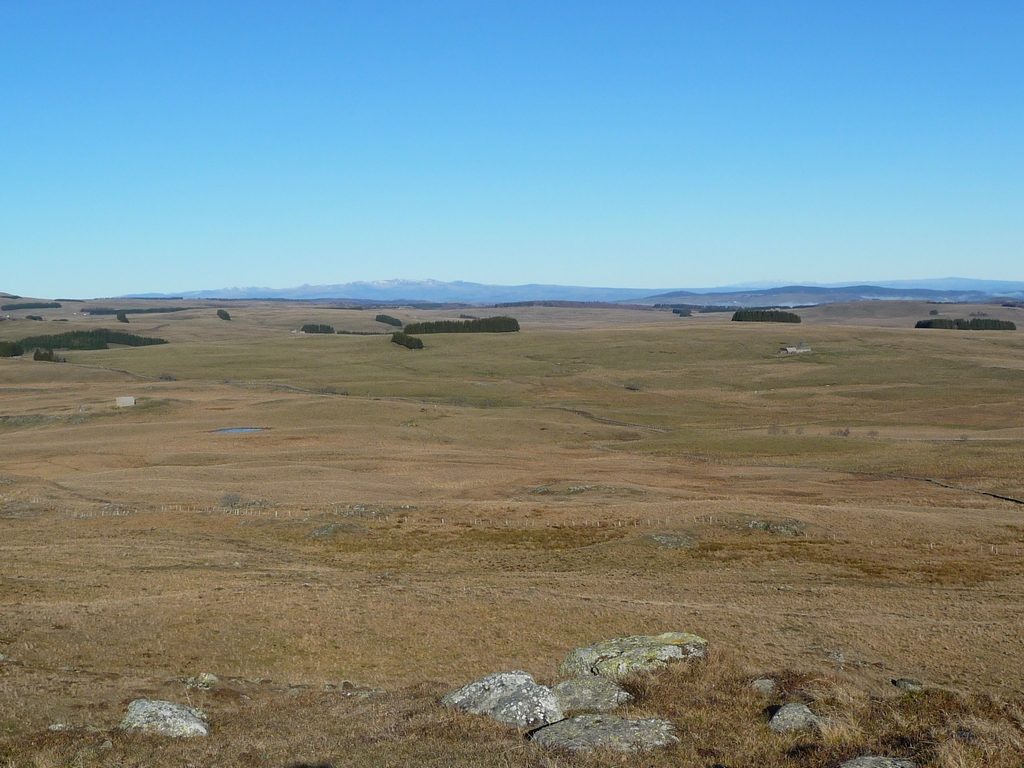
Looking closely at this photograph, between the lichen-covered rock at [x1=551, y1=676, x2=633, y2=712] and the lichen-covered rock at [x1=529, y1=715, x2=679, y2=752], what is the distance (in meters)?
0.90

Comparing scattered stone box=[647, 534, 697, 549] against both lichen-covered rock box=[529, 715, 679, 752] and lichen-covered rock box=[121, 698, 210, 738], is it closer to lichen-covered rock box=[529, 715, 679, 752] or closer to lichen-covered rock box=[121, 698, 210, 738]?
lichen-covered rock box=[529, 715, 679, 752]

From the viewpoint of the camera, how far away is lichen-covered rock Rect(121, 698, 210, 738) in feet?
53.7

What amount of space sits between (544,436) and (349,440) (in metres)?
18.1

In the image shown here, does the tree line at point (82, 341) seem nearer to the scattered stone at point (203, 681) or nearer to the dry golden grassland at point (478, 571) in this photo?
the dry golden grassland at point (478, 571)

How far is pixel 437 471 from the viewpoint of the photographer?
207 feet

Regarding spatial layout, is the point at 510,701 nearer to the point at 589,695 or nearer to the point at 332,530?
the point at 589,695

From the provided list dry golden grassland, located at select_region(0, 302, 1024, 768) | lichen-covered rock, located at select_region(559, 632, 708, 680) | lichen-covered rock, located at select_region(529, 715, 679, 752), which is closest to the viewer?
lichen-covered rock, located at select_region(529, 715, 679, 752)

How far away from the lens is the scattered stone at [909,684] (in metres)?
19.8

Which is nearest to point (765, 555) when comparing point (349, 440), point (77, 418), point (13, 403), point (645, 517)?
point (645, 517)

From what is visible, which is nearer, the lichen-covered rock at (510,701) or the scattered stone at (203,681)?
the lichen-covered rock at (510,701)

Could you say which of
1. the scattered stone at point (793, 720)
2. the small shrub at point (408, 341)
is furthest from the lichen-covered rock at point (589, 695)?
the small shrub at point (408, 341)

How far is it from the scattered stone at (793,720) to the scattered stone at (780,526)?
26460mm

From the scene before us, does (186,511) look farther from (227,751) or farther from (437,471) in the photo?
(227,751)

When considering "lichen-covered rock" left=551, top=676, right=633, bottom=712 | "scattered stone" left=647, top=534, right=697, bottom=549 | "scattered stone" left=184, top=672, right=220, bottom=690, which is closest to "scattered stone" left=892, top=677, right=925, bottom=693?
"lichen-covered rock" left=551, top=676, right=633, bottom=712
